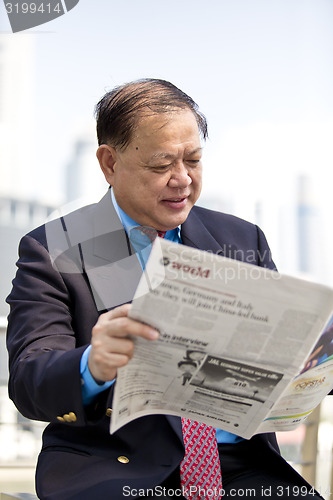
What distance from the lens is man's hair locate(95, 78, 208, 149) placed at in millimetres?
1149

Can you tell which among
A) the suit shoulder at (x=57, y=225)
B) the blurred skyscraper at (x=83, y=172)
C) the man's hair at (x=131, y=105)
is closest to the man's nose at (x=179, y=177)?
the man's hair at (x=131, y=105)

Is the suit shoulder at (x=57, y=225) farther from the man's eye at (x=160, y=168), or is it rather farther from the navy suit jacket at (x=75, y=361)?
the man's eye at (x=160, y=168)

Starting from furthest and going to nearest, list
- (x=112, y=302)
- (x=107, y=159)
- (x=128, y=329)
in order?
(x=107, y=159) → (x=112, y=302) → (x=128, y=329)

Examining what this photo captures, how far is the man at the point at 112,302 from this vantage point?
0.93 metres

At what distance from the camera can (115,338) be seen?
0.75 m

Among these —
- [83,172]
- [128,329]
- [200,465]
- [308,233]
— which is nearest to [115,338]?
[128,329]

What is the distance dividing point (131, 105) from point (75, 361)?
1.86 ft

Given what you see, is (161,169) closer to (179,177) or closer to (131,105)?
(179,177)

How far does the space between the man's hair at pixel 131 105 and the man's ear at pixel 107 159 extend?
2cm

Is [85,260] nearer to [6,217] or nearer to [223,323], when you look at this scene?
[223,323]

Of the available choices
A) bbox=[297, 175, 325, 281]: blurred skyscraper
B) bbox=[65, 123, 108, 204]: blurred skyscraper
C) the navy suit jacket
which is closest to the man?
the navy suit jacket

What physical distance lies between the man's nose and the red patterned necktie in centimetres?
48

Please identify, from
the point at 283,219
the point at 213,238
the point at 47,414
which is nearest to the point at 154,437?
the point at 47,414

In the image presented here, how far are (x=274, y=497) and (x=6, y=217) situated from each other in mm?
1919
